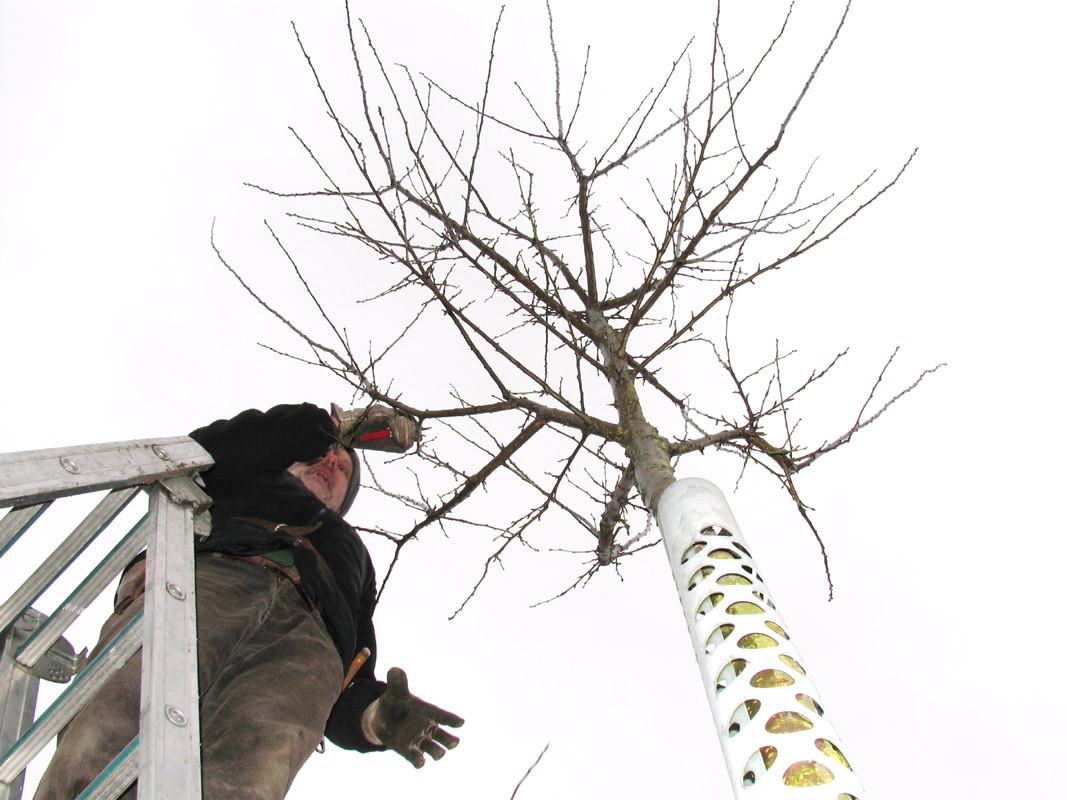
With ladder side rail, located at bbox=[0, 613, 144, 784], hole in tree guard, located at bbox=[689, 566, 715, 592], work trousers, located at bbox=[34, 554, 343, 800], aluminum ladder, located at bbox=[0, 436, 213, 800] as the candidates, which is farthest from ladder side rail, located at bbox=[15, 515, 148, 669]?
hole in tree guard, located at bbox=[689, 566, 715, 592]

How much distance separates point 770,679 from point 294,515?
1.96m

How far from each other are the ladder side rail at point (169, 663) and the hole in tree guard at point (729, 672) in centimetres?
109

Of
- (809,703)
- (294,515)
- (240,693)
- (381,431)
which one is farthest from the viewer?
(381,431)

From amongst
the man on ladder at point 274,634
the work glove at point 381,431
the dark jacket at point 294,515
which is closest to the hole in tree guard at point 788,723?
the man on ladder at point 274,634

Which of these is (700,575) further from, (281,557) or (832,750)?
(281,557)

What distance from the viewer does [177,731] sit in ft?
4.64

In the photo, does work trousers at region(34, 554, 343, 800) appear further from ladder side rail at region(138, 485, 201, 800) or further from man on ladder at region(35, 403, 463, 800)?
ladder side rail at region(138, 485, 201, 800)

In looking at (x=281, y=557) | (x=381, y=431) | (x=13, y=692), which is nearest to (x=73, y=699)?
(x=13, y=692)

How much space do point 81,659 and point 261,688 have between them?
23.1 inches

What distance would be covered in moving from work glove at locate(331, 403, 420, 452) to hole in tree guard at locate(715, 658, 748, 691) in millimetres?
2313

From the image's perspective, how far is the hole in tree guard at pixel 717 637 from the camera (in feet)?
6.22

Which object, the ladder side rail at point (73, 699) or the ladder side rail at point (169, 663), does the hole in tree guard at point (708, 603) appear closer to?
the ladder side rail at point (169, 663)

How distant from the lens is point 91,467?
170cm

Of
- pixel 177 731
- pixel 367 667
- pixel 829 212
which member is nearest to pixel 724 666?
pixel 177 731
